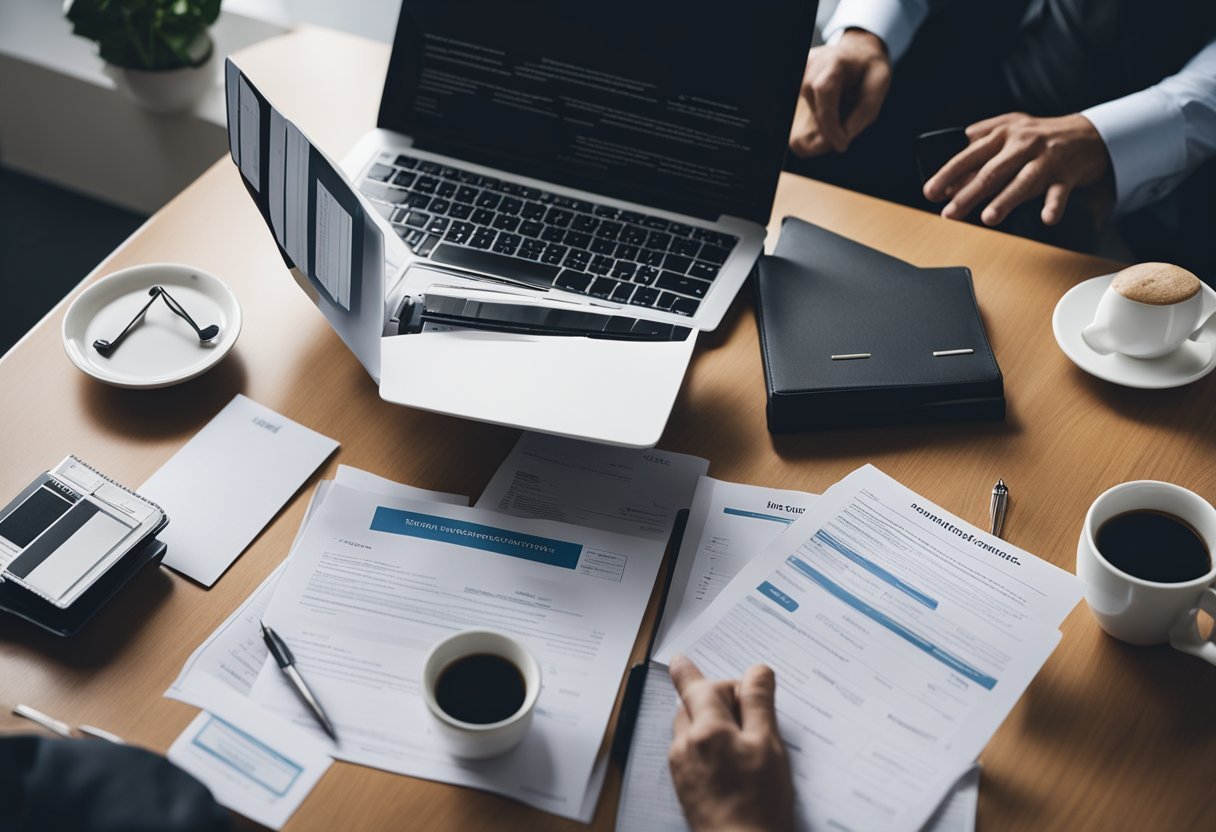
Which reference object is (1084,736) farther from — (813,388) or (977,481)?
(813,388)

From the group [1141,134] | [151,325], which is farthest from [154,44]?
[1141,134]

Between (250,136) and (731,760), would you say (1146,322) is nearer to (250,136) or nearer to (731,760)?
(731,760)

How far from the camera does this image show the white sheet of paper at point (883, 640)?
0.74m

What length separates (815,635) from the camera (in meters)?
0.81

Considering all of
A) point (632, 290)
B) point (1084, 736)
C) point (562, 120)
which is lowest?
point (1084, 736)

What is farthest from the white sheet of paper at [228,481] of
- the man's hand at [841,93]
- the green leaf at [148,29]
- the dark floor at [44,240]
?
the dark floor at [44,240]

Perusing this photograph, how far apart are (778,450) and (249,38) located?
5.44ft

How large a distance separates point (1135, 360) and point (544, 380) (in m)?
0.61

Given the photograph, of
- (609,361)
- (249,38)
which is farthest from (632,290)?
(249,38)

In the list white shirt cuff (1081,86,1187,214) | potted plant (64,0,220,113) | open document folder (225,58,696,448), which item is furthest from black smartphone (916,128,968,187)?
potted plant (64,0,220,113)

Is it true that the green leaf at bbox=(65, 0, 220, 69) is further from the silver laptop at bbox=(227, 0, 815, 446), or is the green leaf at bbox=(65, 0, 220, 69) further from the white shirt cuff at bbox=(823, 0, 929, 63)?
the white shirt cuff at bbox=(823, 0, 929, 63)

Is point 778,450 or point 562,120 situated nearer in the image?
point 778,450

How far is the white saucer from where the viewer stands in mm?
985

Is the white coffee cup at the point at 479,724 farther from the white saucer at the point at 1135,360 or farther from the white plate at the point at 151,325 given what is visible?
the white saucer at the point at 1135,360
